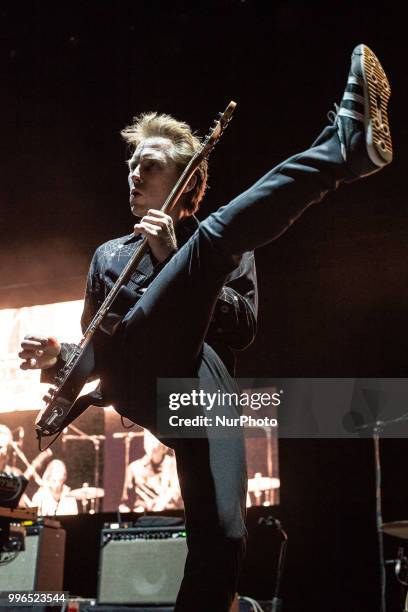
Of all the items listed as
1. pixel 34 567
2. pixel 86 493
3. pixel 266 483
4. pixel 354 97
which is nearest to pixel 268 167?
pixel 266 483

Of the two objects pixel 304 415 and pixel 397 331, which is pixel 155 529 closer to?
pixel 304 415

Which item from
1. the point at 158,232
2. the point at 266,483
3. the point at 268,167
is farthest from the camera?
the point at 266,483

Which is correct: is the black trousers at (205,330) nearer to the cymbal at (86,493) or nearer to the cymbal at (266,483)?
the cymbal at (266,483)

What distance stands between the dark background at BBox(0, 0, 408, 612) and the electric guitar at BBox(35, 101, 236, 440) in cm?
277

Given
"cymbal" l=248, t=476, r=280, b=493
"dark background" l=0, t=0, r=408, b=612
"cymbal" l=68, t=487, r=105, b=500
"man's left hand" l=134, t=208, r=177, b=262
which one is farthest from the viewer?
"cymbal" l=68, t=487, r=105, b=500

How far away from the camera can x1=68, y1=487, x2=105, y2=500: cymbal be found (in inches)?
197

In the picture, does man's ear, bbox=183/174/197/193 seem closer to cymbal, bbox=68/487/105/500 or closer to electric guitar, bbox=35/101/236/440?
electric guitar, bbox=35/101/236/440

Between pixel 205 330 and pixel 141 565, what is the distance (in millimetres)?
2529

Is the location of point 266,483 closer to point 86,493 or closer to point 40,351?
point 86,493

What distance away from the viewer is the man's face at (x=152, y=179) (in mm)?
1840

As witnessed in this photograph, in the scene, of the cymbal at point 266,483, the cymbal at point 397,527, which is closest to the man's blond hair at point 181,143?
the cymbal at point 397,527

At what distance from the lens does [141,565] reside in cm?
352

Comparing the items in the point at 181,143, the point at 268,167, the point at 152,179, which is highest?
the point at 268,167

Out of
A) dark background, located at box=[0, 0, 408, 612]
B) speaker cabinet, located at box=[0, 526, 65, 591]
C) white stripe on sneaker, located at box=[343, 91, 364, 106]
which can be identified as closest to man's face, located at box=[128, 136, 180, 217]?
white stripe on sneaker, located at box=[343, 91, 364, 106]
